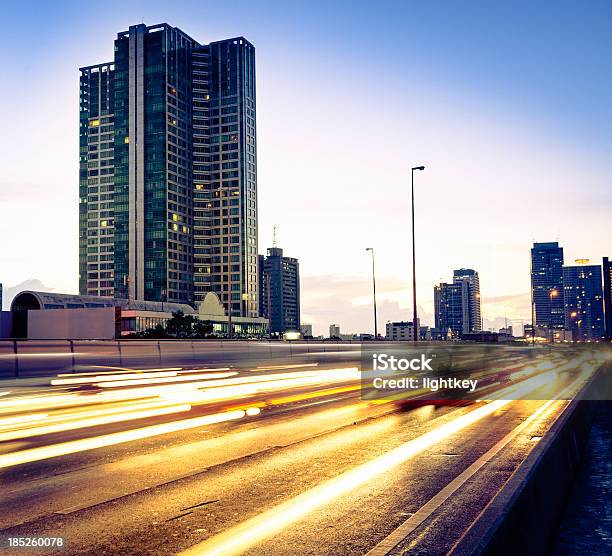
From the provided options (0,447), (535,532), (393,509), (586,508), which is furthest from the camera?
(0,447)

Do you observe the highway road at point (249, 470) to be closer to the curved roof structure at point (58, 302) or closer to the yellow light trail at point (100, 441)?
the yellow light trail at point (100, 441)

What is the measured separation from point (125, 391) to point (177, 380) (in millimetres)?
4186

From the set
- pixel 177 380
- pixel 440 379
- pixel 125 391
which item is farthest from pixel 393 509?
pixel 177 380

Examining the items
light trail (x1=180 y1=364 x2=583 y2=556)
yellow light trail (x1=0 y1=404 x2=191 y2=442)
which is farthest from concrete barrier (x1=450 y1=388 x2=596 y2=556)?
yellow light trail (x1=0 y1=404 x2=191 y2=442)

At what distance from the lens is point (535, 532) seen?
18.1 feet

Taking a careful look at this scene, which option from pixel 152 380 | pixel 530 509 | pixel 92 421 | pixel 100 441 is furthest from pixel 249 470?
pixel 152 380

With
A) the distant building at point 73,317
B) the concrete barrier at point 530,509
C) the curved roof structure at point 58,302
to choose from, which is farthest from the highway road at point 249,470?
the curved roof structure at point 58,302

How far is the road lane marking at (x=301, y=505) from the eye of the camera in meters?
5.93

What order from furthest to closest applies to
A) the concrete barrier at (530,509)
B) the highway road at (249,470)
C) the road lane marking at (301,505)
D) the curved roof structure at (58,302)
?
the curved roof structure at (58,302) → the highway road at (249,470) → the road lane marking at (301,505) → the concrete barrier at (530,509)

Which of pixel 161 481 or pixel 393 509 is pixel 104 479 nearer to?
pixel 161 481

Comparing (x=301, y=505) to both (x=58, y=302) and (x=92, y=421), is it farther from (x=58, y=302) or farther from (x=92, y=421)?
(x=58, y=302)

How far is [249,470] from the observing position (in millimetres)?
9492

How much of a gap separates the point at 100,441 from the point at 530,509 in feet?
27.3

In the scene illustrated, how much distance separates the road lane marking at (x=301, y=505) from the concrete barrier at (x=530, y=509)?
205 centimetres
